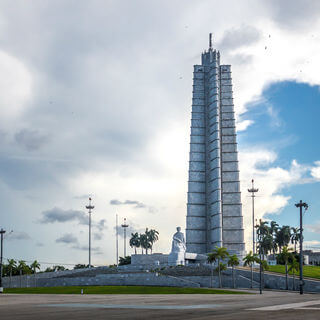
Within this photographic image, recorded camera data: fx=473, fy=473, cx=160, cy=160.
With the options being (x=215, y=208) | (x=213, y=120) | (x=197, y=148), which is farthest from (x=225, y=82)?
(x=215, y=208)

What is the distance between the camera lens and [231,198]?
9500cm

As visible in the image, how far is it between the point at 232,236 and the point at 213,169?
13.8 m

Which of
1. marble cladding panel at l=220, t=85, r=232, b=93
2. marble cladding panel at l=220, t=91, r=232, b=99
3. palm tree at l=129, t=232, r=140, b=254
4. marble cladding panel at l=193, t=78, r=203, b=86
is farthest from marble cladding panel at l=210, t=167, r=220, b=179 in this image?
palm tree at l=129, t=232, r=140, b=254

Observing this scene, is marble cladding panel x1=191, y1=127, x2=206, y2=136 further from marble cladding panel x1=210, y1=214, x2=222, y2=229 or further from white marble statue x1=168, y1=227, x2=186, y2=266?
white marble statue x1=168, y1=227, x2=186, y2=266

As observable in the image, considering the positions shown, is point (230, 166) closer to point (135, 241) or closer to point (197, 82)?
point (197, 82)

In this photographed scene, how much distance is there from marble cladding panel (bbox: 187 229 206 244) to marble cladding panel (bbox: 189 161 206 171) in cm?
1293

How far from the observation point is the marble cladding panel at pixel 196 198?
→ 9794 centimetres

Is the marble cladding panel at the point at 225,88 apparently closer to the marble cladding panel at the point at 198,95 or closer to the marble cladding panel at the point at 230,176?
the marble cladding panel at the point at 198,95

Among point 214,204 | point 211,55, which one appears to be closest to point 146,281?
point 214,204

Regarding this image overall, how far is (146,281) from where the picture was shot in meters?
62.3

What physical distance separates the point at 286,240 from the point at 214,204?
142 feet

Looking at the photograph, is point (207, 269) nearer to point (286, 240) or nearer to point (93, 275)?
point (93, 275)

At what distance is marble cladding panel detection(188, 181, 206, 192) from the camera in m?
98.4

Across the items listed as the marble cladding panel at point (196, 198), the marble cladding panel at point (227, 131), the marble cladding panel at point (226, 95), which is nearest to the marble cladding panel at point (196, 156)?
the marble cladding panel at point (227, 131)
